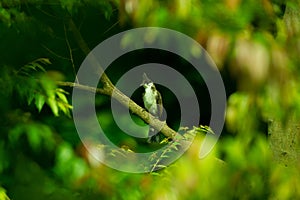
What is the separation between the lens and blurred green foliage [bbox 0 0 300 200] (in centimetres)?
103

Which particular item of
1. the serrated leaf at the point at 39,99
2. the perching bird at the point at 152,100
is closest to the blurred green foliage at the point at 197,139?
the serrated leaf at the point at 39,99

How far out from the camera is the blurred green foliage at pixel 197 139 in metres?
1.03

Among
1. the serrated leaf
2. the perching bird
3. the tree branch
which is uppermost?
the serrated leaf

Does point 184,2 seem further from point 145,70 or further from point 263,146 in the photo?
point 145,70

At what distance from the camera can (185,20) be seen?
1062 mm

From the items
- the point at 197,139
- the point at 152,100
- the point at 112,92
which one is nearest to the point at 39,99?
the point at 197,139

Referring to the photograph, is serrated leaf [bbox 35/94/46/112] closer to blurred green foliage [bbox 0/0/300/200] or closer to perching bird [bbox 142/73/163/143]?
blurred green foliage [bbox 0/0/300/200]

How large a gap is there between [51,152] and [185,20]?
2.23 ft

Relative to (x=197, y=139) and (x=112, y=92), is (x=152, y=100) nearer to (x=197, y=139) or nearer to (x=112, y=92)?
(x=112, y=92)

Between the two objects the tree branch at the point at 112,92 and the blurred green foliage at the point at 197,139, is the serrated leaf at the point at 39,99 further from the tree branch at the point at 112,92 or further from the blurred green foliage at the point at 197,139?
Answer: the tree branch at the point at 112,92

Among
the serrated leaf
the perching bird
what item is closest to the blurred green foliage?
the serrated leaf

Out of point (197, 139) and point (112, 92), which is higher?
point (197, 139)

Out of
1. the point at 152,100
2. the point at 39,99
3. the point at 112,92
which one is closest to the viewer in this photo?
the point at 39,99

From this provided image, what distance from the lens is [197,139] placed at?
5.30ft
